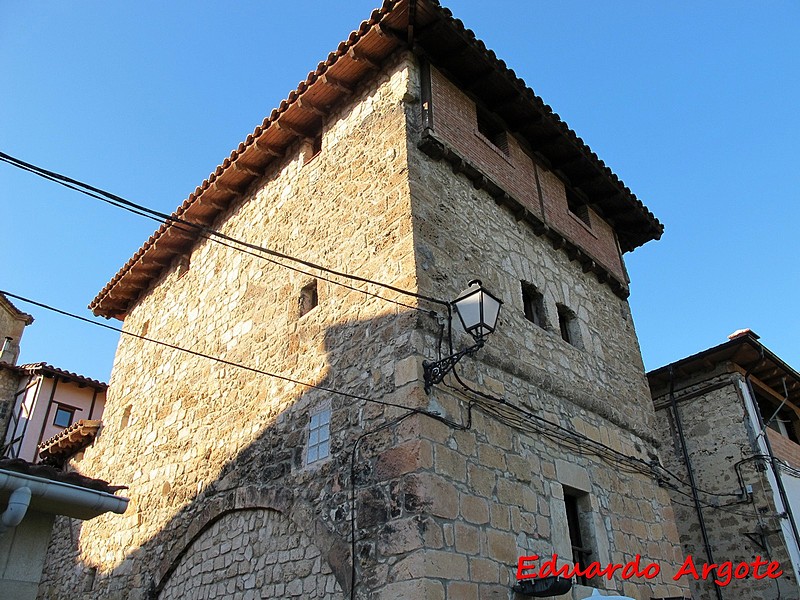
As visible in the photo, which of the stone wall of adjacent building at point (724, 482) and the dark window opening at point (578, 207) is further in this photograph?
the stone wall of adjacent building at point (724, 482)

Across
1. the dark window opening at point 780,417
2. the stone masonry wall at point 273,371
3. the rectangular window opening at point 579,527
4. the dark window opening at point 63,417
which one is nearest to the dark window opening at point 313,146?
the stone masonry wall at point 273,371

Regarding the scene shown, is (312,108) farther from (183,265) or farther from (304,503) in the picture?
(304,503)

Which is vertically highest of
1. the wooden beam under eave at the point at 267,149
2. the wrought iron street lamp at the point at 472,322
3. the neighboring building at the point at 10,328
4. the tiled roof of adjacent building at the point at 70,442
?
the neighboring building at the point at 10,328

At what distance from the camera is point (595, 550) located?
260 inches

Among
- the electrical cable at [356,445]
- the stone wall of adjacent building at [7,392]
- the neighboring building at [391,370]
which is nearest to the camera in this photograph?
the electrical cable at [356,445]

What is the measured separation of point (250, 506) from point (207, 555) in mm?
959

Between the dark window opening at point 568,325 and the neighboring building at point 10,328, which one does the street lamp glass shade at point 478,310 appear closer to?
the dark window opening at point 568,325

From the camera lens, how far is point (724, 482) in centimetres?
1114

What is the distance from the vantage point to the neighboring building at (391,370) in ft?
18.4

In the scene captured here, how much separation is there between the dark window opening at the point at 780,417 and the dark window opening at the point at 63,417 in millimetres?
16140

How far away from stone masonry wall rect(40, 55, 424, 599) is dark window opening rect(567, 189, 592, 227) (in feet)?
12.5

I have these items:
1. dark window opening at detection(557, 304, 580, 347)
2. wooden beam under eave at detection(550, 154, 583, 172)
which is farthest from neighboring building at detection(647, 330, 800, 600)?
wooden beam under eave at detection(550, 154, 583, 172)

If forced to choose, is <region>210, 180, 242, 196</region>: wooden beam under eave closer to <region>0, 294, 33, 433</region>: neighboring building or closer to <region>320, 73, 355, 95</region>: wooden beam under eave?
<region>320, 73, 355, 95</region>: wooden beam under eave

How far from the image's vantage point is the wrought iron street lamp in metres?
5.60
